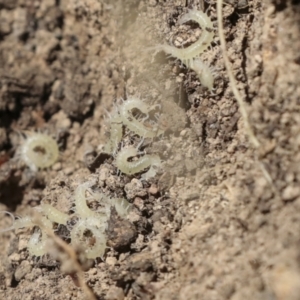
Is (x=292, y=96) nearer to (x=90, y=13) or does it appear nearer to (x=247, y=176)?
(x=247, y=176)

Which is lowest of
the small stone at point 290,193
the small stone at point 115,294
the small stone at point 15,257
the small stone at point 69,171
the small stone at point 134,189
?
the small stone at point 15,257

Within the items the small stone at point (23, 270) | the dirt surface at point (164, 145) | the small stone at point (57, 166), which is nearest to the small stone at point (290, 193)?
the dirt surface at point (164, 145)

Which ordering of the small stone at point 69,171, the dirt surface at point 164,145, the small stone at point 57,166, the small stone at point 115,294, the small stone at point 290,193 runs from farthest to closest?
the small stone at point 57,166 < the small stone at point 69,171 < the small stone at point 115,294 < the dirt surface at point 164,145 < the small stone at point 290,193

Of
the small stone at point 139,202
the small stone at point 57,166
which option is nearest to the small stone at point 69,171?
the small stone at point 57,166

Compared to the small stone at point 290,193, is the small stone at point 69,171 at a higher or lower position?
lower

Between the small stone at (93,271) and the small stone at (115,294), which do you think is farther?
the small stone at (93,271)

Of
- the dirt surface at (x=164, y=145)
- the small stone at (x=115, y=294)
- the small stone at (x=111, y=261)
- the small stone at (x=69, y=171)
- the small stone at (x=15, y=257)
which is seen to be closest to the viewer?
the dirt surface at (x=164, y=145)

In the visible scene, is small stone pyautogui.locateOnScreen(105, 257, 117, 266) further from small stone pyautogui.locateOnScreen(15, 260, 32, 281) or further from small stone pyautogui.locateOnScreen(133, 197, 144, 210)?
small stone pyautogui.locateOnScreen(15, 260, 32, 281)

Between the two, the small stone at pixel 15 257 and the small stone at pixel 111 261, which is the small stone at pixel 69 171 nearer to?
the small stone at pixel 15 257

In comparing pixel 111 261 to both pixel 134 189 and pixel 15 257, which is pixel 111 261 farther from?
pixel 15 257
